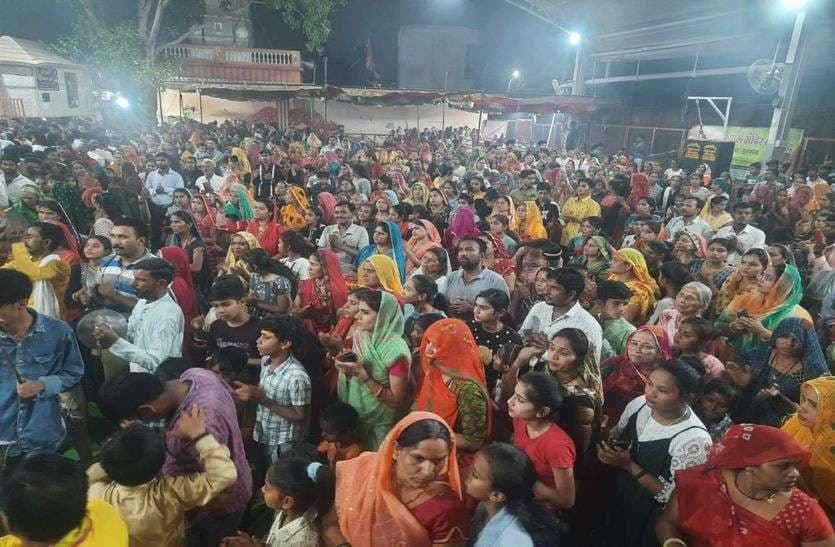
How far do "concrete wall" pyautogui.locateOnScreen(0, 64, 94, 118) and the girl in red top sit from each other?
78.9ft

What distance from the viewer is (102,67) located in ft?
56.1

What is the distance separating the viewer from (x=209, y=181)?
330 inches

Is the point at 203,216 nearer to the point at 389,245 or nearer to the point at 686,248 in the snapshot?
the point at 389,245

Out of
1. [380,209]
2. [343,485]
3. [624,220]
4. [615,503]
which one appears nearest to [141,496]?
[343,485]

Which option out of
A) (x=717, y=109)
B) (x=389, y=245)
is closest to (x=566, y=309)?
(x=389, y=245)

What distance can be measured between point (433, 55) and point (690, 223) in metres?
25.8

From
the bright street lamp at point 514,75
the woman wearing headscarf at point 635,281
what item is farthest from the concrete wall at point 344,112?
the woman wearing headscarf at point 635,281

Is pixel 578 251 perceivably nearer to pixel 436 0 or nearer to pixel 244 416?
pixel 244 416

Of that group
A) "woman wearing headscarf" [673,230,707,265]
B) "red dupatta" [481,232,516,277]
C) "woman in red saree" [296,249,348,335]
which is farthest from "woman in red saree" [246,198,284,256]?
"woman wearing headscarf" [673,230,707,265]

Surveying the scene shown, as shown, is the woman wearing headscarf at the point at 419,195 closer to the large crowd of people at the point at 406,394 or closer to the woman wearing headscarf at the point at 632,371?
the large crowd of people at the point at 406,394

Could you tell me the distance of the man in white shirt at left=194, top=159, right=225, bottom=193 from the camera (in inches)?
314

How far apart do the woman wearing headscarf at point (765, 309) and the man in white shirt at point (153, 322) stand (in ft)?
11.9

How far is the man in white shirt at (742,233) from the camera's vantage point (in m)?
5.24

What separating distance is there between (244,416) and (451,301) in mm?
1814
